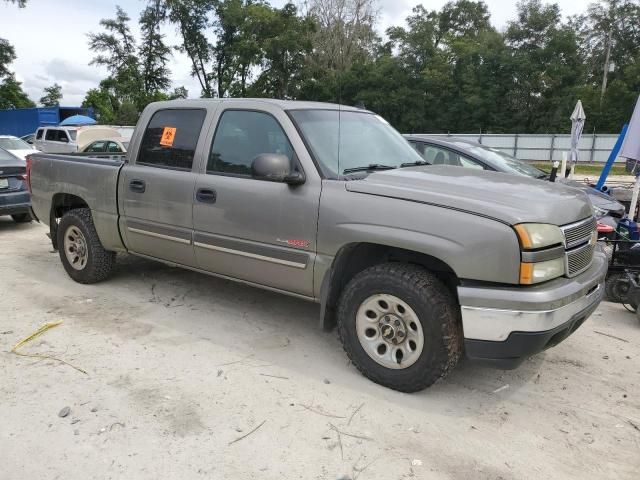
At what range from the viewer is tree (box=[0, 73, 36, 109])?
46.7 meters

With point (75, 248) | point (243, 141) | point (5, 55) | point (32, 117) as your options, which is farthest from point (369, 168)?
point (5, 55)

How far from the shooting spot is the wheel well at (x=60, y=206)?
5637 mm

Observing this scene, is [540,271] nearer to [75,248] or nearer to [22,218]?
[75,248]

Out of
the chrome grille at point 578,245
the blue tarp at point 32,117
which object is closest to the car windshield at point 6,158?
the chrome grille at point 578,245

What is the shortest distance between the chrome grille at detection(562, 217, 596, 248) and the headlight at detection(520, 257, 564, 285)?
184 millimetres

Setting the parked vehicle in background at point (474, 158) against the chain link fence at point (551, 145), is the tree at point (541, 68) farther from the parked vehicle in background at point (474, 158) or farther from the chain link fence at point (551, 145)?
the parked vehicle in background at point (474, 158)

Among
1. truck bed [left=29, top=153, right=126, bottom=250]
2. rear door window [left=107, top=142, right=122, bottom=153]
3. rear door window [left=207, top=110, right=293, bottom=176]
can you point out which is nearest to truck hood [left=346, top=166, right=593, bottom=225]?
rear door window [left=207, top=110, right=293, bottom=176]

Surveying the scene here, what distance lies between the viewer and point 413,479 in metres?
2.63

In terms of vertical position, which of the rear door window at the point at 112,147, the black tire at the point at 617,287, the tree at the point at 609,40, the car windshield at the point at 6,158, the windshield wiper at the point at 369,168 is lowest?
the black tire at the point at 617,287

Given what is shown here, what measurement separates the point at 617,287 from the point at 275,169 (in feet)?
13.0

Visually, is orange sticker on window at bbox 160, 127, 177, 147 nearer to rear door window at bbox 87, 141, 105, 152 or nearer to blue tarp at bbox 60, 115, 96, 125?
rear door window at bbox 87, 141, 105, 152

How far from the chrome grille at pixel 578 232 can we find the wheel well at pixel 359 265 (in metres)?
0.70

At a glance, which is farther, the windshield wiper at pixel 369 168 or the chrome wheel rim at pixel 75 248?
the chrome wheel rim at pixel 75 248

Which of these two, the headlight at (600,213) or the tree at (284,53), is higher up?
the tree at (284,53)
